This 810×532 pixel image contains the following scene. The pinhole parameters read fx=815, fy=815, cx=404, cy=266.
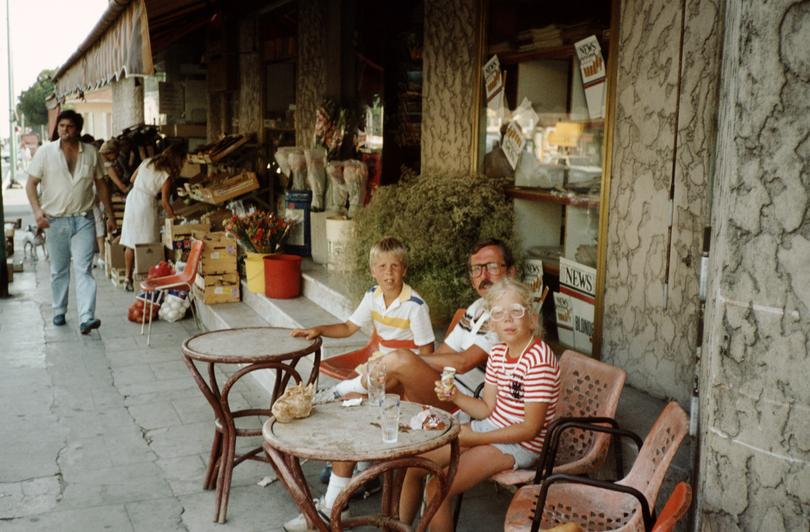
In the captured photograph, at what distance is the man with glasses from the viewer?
3.69m

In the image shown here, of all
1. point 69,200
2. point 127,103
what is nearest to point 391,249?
point 69,200

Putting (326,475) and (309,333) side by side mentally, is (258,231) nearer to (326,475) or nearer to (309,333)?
(309,333)

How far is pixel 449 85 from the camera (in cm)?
629

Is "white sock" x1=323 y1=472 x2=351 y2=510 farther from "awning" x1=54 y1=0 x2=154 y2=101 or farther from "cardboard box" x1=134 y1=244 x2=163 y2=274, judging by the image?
"cardboard box" x1=134 y1=244 x2=163 y2=274

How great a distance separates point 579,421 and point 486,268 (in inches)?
45.0

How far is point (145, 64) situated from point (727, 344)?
4329 mm

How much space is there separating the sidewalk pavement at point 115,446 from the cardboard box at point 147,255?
176cm

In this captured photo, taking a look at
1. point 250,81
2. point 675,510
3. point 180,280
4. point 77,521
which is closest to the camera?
point 675,510

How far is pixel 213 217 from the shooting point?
9.84m

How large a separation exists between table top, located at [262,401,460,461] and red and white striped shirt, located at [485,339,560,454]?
30cm

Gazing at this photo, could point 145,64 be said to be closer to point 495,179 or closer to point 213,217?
point 495,179

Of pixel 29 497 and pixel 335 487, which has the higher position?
pixel 335 487

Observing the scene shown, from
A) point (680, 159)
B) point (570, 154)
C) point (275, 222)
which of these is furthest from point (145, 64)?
point (680, 159)

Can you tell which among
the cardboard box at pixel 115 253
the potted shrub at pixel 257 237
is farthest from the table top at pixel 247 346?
the cardboard box at pixel 115 253
